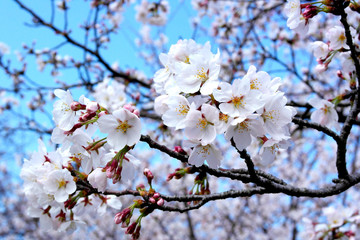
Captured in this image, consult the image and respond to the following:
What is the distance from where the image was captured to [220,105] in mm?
1160

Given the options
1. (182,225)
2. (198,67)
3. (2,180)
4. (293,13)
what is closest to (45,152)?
(198,67)

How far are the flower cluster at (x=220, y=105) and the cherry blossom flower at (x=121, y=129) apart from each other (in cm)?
13

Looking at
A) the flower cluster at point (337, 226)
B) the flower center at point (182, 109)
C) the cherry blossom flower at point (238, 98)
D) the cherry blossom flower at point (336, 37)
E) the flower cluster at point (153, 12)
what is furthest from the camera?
the flower cluster at point (153, 12)

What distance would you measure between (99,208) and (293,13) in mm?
1763

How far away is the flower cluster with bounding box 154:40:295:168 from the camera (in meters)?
1.17

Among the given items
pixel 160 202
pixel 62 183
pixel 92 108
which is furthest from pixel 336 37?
pixel 62 183

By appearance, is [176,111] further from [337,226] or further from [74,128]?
[337,226]

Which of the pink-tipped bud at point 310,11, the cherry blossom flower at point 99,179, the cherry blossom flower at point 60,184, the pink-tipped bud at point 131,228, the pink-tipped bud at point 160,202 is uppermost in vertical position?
the pink-tipped bud at point 310,11

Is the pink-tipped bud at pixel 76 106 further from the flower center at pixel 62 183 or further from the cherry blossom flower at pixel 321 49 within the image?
the cherry blossom flower at pixel 321 49

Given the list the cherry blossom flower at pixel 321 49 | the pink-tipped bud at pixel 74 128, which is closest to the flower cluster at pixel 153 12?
the cherry blossom flower at pixel 321 49

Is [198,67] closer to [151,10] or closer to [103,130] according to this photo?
[103,130]

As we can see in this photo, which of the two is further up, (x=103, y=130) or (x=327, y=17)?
(x=327, y=17)

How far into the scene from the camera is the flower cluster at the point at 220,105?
117cm

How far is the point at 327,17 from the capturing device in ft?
23.2
